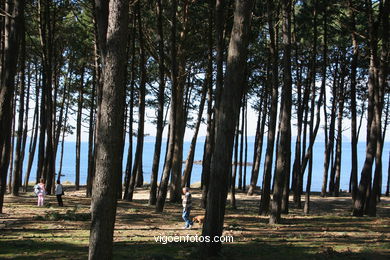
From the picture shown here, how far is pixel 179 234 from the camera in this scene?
11.6 metres

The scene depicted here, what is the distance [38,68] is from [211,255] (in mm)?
26272

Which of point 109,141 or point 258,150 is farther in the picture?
point 258,150

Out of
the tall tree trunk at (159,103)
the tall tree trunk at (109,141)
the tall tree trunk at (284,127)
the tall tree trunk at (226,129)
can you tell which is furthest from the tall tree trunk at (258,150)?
the tall tree trunk at (109,141)

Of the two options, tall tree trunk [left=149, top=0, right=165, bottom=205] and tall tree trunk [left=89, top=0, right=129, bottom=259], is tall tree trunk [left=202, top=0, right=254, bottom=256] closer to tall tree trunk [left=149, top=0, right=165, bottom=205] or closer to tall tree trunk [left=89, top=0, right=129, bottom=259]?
tall tree trunk [left=89, top=0, right=129, bottom=259]

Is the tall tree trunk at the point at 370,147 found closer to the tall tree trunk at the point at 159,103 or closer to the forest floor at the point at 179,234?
the forest floor at the point at 179,234

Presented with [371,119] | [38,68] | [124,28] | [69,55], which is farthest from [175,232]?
[38,68]

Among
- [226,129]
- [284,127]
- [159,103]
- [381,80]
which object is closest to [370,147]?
[381,80]

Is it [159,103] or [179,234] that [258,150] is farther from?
[179,234]

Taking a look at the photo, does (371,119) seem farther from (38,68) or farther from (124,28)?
(38,68)

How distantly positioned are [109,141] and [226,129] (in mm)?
3126

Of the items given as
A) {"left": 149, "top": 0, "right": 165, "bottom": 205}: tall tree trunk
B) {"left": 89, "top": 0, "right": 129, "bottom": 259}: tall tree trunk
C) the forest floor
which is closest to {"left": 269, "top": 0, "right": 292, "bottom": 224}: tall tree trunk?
the forest floor

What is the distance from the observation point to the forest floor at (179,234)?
348 inches

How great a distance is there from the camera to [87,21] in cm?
2338

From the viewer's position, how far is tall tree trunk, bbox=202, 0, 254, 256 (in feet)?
28.1
